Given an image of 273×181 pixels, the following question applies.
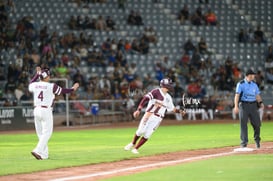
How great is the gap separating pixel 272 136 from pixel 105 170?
43.9ft

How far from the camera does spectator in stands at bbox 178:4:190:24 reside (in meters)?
45.6

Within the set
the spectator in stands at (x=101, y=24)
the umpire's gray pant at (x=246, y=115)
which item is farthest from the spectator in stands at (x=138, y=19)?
the umpire's gray pant at (x=246, y=115)

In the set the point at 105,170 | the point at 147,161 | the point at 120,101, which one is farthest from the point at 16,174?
the point at 120,101

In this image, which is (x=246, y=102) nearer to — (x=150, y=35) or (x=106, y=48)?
(x=106, y=48)

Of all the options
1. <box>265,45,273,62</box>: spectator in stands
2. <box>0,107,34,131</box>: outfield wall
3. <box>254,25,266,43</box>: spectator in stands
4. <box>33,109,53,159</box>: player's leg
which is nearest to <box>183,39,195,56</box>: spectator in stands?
<box>254,25,266,43</box>: spectator in stands

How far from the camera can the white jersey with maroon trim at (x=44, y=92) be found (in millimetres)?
17656

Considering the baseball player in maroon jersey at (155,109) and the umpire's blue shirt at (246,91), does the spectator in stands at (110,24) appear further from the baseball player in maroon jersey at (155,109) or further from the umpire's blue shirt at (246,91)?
the umpire's blue shirt at (246,91)

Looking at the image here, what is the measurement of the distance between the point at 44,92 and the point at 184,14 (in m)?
28.9

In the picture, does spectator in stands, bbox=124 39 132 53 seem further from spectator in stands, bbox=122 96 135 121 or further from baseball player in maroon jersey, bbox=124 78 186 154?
baseball player in maroon jersey, bbox=124 78 186 154

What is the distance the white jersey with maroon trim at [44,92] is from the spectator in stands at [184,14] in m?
28.5

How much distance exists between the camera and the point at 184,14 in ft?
150

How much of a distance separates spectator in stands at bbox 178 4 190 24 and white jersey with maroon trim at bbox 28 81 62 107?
2855cm

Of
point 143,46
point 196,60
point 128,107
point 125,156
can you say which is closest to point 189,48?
point 196,60

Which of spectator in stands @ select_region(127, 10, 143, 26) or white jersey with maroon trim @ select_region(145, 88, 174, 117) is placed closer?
white jersey with maroon trim @ select_region(145, 88, 174, 117)
